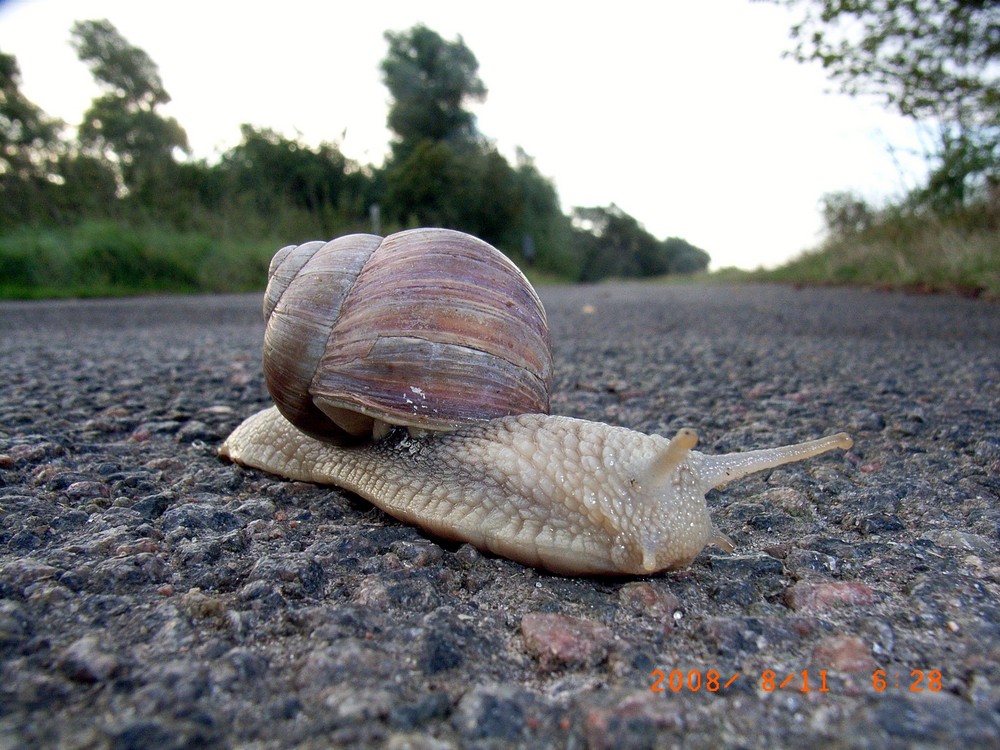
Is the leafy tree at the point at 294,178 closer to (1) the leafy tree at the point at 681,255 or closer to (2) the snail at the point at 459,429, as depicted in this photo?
(2) the snail at the point at 459,429

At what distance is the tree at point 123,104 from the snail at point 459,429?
1730cm

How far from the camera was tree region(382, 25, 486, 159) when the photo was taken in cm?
3244

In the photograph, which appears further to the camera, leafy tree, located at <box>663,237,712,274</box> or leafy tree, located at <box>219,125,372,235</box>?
leafy tree, located at <box>663,237,712,274</box>

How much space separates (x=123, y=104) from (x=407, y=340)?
2388 centimetres

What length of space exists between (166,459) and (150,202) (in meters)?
14.8

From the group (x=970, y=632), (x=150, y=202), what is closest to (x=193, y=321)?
(x=970, y=632)

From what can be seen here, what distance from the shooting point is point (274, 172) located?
20125 millimetres

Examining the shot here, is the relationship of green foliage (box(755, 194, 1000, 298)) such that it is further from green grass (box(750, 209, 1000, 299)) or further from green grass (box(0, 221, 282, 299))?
green grass (box(0, 221, 282, 299))

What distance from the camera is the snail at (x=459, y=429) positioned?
1416mm

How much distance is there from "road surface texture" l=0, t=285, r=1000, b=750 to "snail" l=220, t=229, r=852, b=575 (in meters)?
0.07

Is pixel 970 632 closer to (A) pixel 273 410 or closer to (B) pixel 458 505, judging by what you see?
(B) pixel 458 505

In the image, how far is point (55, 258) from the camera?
34.8 feet
